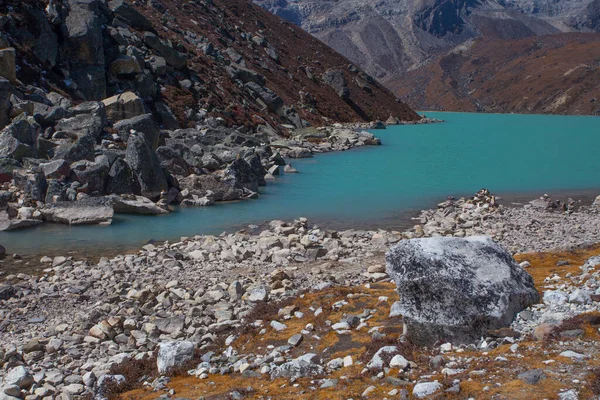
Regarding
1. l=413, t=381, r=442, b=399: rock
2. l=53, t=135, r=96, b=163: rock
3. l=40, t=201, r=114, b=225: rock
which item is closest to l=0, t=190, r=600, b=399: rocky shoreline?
l=413, t=381, r=442, b=399: rock

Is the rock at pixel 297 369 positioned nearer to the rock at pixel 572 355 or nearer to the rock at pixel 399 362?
the rock at pixel 399 362

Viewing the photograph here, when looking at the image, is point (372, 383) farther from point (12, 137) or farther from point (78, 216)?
point (12, 137)

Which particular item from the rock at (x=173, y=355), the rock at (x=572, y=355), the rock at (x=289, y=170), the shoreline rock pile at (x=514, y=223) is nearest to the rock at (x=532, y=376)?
the rock at (x=572, y=355)

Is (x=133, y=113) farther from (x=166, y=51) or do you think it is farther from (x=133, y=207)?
(x=166, y=51)

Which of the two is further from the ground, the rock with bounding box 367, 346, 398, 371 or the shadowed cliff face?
the shadowed cliff face

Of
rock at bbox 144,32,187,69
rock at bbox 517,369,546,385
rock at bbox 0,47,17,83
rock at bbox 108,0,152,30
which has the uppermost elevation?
rock at bbox 108,0,152,30

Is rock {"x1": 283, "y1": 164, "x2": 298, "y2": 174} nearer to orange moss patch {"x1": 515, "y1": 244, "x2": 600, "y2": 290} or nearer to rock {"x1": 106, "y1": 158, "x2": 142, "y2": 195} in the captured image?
rock {"x1": 106, "y1": 158, "x2": 142, "y2": 195}

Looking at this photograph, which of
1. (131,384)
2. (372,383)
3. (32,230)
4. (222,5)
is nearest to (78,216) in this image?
(32,230)
